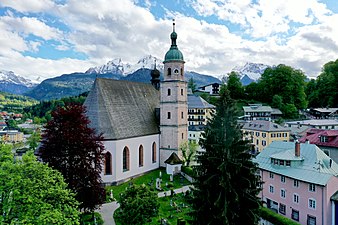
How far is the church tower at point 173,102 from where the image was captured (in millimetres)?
48844

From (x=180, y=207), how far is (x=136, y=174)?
1358 centimetres

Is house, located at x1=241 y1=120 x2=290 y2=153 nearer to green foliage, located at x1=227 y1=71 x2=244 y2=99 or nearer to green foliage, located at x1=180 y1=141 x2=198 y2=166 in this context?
green foliage, located at x1=180 y1=141 x2=198 y2=166

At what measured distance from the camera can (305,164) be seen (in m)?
32.5

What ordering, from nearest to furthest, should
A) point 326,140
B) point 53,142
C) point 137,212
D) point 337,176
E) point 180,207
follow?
point 137,212
point 53,142
point 337,176
point 180,207
point 326,140

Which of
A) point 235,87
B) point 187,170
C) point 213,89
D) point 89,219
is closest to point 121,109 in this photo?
point 187,170

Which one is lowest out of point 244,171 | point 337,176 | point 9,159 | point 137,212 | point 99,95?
point 137,212

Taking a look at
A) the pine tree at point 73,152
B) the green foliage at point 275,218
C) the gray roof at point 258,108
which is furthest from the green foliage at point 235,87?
the pine tree at point 73,152

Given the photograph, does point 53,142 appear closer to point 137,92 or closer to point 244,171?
point 244,171

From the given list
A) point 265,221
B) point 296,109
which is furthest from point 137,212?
point 296,109

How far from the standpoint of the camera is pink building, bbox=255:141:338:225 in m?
29.0

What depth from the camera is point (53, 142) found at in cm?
2680

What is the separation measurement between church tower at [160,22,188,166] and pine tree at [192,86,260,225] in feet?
85.6

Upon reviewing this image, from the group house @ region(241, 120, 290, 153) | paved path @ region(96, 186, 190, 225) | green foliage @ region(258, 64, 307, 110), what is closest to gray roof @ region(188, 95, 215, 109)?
house @ region(241, 120, 290, 153)

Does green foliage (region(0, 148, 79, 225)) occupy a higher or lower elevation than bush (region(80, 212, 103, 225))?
higher
